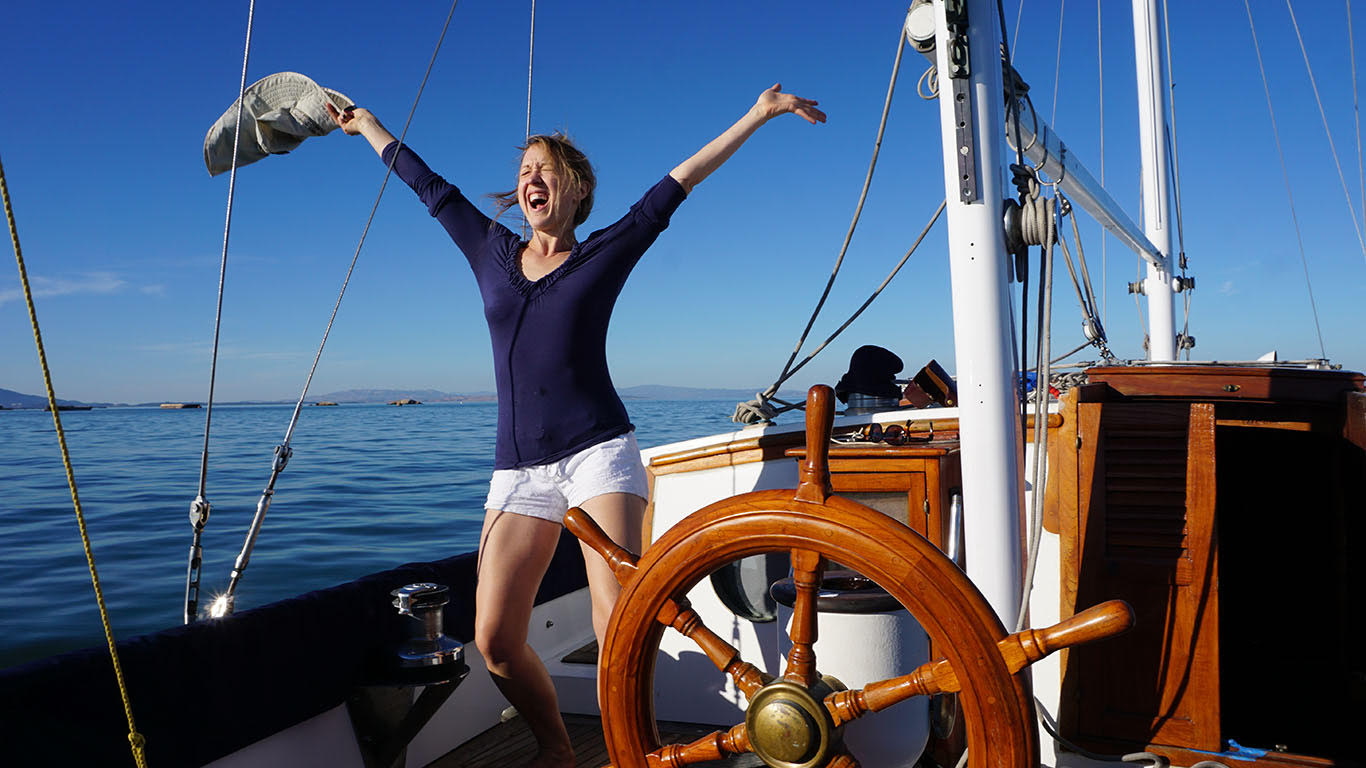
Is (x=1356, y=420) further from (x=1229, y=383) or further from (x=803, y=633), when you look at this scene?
(x=803, y=633)

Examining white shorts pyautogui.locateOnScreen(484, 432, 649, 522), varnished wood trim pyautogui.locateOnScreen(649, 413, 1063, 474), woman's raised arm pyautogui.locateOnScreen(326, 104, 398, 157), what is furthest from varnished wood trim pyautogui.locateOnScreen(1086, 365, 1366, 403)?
woman's raised arm pyautogui.locateOnScreen(326, 104, 398, 157)

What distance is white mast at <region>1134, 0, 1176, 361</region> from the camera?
469 cm

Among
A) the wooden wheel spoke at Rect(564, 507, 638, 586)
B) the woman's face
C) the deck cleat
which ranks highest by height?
the woman's face

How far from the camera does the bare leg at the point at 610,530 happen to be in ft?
5.35

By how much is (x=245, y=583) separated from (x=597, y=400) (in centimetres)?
669

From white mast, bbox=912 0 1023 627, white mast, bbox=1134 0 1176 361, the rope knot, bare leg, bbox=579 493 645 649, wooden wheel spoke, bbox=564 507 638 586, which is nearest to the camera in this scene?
wooden wheel spoke, bbox=564 507 638 586

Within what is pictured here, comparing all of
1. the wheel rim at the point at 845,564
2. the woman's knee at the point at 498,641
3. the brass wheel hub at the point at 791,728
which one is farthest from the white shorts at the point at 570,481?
the brass wheel hub at the point at 791,728

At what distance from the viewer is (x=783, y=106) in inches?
66.2

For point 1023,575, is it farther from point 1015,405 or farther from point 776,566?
point 776,566

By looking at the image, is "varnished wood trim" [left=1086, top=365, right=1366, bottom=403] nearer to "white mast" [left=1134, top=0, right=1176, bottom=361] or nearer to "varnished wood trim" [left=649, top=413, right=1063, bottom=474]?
"varnished wood trim" [left=649, top=413, right=1063, bottom=474]

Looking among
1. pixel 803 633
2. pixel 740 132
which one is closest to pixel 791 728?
pixel 803 633

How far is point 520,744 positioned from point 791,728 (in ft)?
4.79

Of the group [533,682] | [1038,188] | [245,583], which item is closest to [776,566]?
[533,682]

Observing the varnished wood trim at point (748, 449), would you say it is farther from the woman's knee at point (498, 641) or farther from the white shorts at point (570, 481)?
the woman's knee at point (498, 641)
